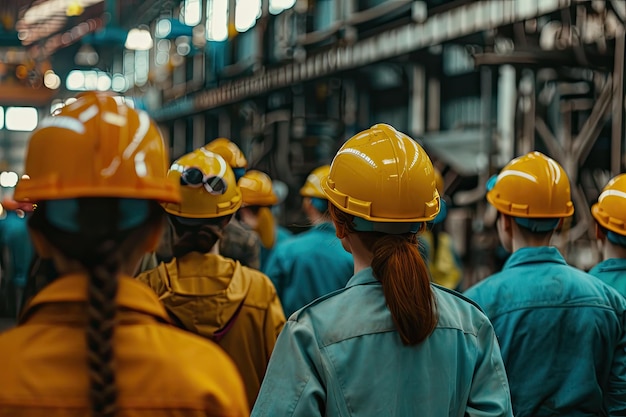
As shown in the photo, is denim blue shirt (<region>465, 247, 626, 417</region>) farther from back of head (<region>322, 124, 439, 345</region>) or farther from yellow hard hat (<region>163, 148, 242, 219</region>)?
yellow hard hat (<region>163, 148, 242, 219</region>)

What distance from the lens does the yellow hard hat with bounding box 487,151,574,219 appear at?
3896mm

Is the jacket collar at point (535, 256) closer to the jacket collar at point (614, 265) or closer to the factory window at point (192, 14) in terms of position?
the jacket collar at point (614, 265)

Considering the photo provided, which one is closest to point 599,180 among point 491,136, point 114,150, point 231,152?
point 491,136

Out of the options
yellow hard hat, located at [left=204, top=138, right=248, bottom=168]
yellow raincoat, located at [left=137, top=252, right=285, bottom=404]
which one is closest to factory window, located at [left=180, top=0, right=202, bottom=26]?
yellow hard hat, located at [left=204, top=138, right=248, bottom=168]

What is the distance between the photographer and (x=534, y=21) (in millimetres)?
10367

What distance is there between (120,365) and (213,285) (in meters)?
2.07

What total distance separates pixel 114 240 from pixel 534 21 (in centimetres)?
939

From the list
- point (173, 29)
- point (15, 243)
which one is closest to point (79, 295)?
point (15, 243)

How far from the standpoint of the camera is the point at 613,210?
4211 millimetres

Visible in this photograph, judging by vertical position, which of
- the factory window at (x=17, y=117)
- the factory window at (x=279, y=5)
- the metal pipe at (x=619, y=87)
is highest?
the factory window at (x=279, y=5)

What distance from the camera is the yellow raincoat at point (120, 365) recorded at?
163cm

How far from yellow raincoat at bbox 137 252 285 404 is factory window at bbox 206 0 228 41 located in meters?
18.7

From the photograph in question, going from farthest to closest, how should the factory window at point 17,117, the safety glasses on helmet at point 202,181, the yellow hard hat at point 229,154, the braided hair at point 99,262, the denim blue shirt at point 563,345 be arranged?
the factory window at point 17,117
the yellow hard hat at point 229,154
the safety glasses on helmet at point 202,181
the denim blue shirt at point 563,345
the braided hair at point 99,262

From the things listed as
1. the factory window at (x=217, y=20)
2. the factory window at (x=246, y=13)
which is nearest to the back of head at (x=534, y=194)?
the factory window at (x=246, y=13)
